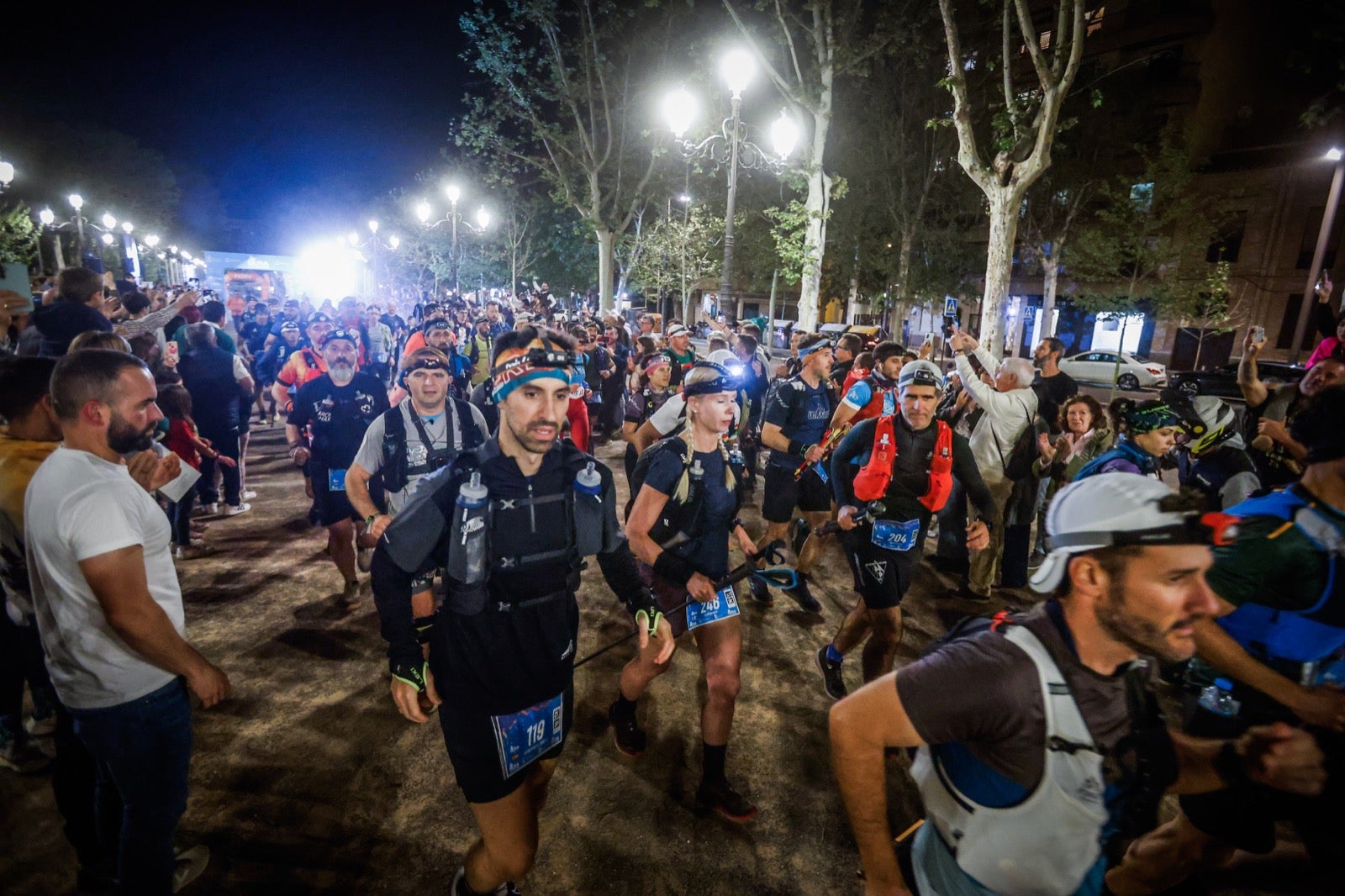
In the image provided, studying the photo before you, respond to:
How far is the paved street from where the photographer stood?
307 cm

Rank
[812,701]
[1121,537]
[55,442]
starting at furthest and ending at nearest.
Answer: [812,701]
[55,442]
[1121,537]

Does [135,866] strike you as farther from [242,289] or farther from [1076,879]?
[242,289]

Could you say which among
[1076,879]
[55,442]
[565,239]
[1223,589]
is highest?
[565,239]

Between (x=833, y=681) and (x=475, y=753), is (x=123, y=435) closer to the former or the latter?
(x=475, y=753)

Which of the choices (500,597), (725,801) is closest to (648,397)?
(725,801)

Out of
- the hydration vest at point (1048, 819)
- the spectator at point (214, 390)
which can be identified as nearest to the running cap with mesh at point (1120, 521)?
the hydration vest at point (1048, 819)

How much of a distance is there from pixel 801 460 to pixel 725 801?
352 cm

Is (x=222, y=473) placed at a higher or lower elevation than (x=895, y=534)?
lower

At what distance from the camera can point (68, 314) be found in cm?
563

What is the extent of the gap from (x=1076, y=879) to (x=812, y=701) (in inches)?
116

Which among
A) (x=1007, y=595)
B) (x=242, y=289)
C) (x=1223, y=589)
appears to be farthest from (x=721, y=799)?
(x=242, y=289)

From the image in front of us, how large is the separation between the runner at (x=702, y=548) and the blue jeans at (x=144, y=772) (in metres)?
2.04

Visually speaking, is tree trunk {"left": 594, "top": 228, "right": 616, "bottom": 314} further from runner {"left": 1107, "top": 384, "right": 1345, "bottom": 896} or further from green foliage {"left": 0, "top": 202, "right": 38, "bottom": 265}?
green foliage {"left": 0, "top": 202, "right": 38, "bottom": 265}

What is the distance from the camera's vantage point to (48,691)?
3.46m
